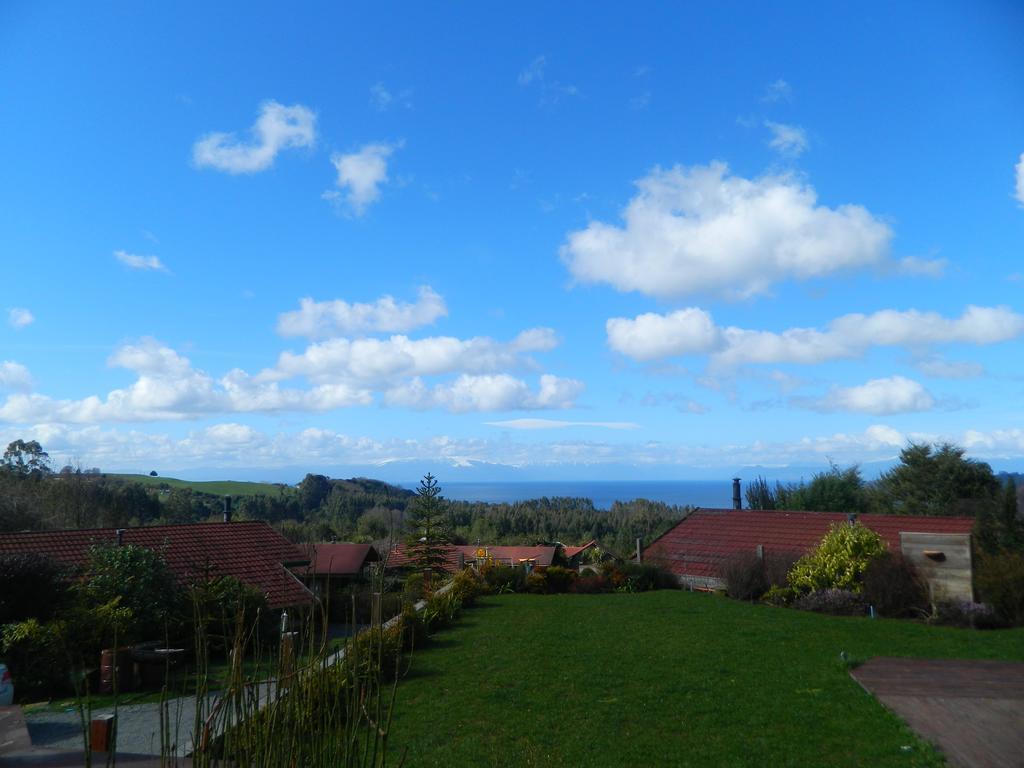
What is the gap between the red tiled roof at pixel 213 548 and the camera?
593 inches

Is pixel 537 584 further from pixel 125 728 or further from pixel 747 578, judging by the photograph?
pixel 125 728

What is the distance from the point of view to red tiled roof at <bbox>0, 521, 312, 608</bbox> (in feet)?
49.4

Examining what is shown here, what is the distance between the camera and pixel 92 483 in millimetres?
33844

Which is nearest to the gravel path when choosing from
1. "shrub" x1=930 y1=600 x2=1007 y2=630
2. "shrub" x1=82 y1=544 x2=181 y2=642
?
"shrub" x1=82 y1=544 x2=181 y2=642

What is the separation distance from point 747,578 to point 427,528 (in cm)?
Answer: 892

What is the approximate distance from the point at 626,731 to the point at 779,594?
39.7 feet

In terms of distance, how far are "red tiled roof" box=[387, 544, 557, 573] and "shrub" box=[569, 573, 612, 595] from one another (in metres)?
2.28

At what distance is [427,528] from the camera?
21.2 meters

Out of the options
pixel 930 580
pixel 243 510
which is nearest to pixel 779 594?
pixel 930 580

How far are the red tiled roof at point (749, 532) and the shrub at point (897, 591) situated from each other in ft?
8.80

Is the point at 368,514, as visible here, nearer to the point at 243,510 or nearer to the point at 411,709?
the point at 243,510

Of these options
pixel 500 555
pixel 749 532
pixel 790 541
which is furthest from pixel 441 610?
pixel 500 555

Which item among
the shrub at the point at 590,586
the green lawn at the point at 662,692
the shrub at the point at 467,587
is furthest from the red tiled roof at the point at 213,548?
the shrub at the point at 590,586

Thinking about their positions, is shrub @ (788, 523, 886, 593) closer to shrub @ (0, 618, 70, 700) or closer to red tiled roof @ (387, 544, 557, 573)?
red tiled roof @ (387, 544, 557, 573)
